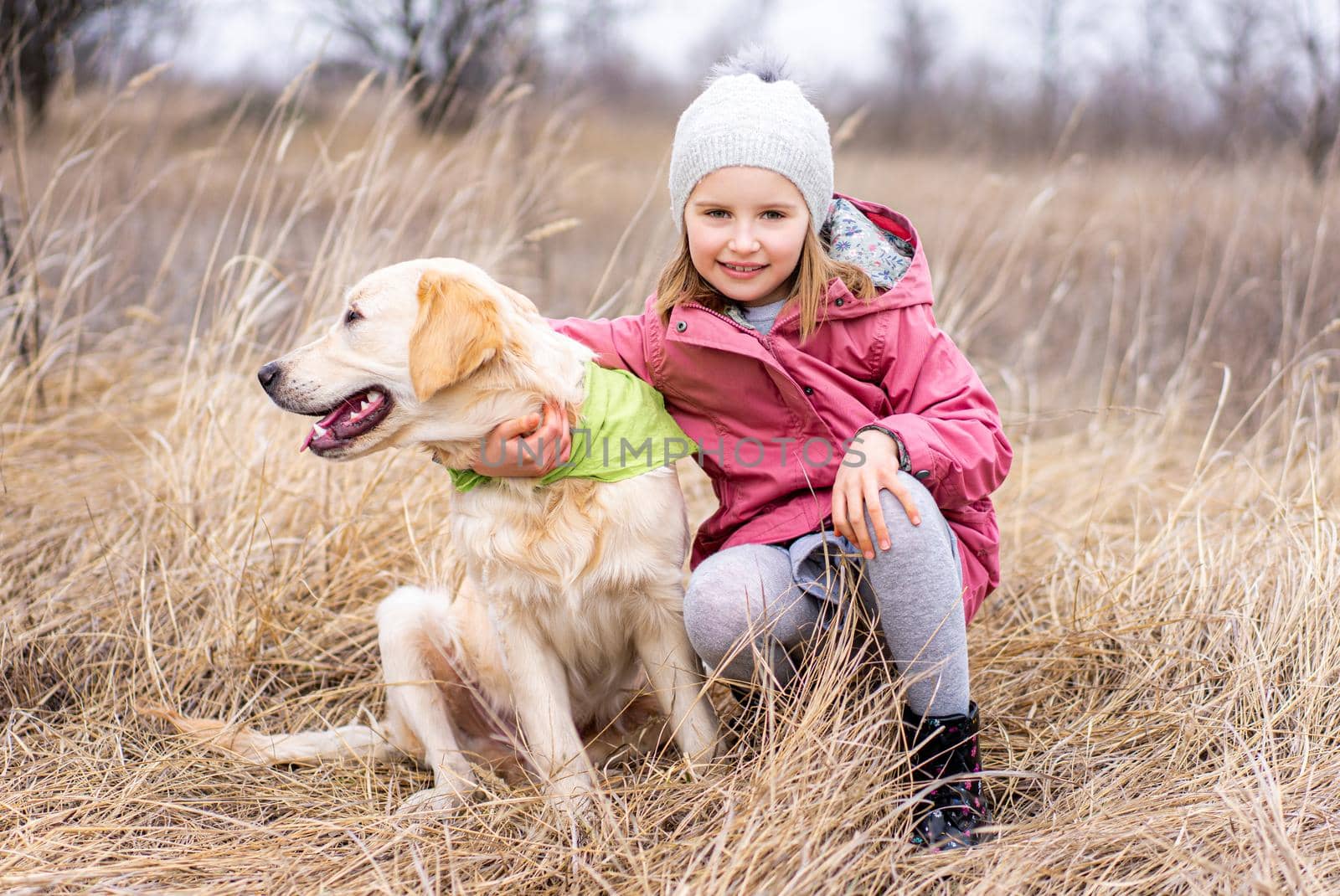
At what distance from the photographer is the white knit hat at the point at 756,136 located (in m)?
1.88

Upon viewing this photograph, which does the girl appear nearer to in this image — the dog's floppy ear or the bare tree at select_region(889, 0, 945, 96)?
the dog's floppy ear

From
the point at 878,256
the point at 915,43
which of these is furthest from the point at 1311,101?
the point at 915,43

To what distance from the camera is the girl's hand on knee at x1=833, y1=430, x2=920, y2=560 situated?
1.73 metres

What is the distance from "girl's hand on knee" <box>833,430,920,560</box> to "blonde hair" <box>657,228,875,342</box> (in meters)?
0.29

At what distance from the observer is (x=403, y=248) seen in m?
3.89

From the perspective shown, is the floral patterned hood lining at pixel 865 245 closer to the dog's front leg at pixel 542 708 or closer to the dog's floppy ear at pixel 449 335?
the dog's floppy ear at pixel 449 335

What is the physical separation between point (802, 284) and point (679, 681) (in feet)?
2.71

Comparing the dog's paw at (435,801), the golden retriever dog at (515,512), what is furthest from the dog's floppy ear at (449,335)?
the dog's paw at (435,801)

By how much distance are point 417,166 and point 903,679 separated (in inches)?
101

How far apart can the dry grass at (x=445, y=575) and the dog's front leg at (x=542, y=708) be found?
10cm

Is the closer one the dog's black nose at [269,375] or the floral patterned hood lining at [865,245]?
the dog's black nose at [269,375]

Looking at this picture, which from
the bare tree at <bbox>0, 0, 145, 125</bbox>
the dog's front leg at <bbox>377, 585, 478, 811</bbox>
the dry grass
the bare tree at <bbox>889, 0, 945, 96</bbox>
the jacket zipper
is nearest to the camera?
the dry grass

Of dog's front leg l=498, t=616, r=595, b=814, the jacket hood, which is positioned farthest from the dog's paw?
the jacket hood

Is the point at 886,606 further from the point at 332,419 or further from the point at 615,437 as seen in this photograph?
the point at 332,419
